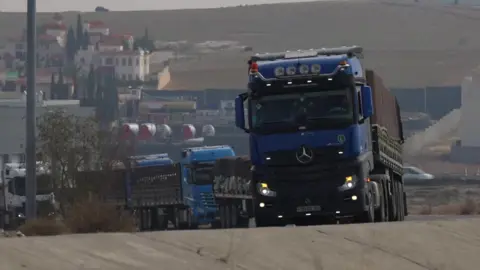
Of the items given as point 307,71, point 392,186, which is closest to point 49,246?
point 307,71

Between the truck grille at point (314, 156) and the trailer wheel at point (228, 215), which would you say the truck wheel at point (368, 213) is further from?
the trailer wheel at point (228, 215)

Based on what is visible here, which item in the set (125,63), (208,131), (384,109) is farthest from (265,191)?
(125,63)

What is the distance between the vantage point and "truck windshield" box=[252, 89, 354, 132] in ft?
73.6

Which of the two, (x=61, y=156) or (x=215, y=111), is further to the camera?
(x=215, y=111)

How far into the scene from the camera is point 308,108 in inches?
885

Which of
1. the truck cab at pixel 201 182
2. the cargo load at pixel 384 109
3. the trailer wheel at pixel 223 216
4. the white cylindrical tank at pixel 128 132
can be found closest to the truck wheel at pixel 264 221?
the cargo load at pixel 384 109

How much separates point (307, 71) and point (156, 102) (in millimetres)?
139860

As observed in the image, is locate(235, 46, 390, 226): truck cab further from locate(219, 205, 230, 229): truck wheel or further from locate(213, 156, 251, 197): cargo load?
locate(219, 205, 230, 229): truck wheel

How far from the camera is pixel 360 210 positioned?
75.2 ft

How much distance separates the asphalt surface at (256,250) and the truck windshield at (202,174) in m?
27.3

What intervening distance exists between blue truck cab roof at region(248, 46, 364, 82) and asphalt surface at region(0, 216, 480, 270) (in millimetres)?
6472

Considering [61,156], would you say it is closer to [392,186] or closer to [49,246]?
[392,186]

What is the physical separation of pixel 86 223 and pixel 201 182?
1898 centimetres

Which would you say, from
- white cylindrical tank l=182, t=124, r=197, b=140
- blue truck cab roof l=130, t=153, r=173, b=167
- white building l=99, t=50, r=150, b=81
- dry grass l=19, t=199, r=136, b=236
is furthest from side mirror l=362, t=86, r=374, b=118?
white building l=99, t=50, r=150, b=81
